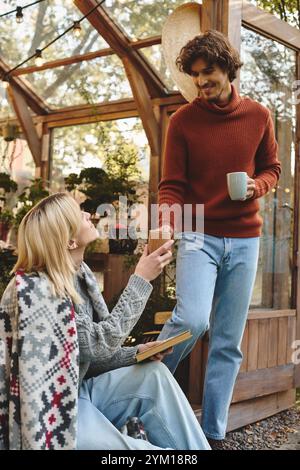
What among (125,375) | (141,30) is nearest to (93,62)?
(141,30)

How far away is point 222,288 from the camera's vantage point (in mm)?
2447

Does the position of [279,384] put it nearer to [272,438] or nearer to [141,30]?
[272,438]

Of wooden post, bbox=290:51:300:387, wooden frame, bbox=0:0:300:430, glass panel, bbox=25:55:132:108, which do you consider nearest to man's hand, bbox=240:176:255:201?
wooden frame, bbox=0:0:300:430

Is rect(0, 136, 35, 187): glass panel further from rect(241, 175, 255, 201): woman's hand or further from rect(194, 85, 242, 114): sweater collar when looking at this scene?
rect(241, 175, 255, 201): woman's hand

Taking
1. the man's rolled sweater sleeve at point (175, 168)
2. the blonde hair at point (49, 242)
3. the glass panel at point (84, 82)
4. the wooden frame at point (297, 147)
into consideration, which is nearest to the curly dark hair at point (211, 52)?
the man's rolled sweater sleeve at point (175, 168)

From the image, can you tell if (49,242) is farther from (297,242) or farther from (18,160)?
(18,160)

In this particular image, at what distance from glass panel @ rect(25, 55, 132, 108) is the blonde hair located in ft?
11.0

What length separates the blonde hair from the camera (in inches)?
65.6

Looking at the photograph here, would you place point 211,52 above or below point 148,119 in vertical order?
below

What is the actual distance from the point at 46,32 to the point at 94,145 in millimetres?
938

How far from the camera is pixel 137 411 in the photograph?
1.85 metres

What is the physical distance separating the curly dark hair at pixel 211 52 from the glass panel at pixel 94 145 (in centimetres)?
242

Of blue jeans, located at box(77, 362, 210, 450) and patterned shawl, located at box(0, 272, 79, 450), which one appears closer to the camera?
patterned shawl, located at box(0, 272, 79, 450)

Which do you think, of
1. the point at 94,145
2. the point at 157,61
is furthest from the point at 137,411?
the point at 94,145
